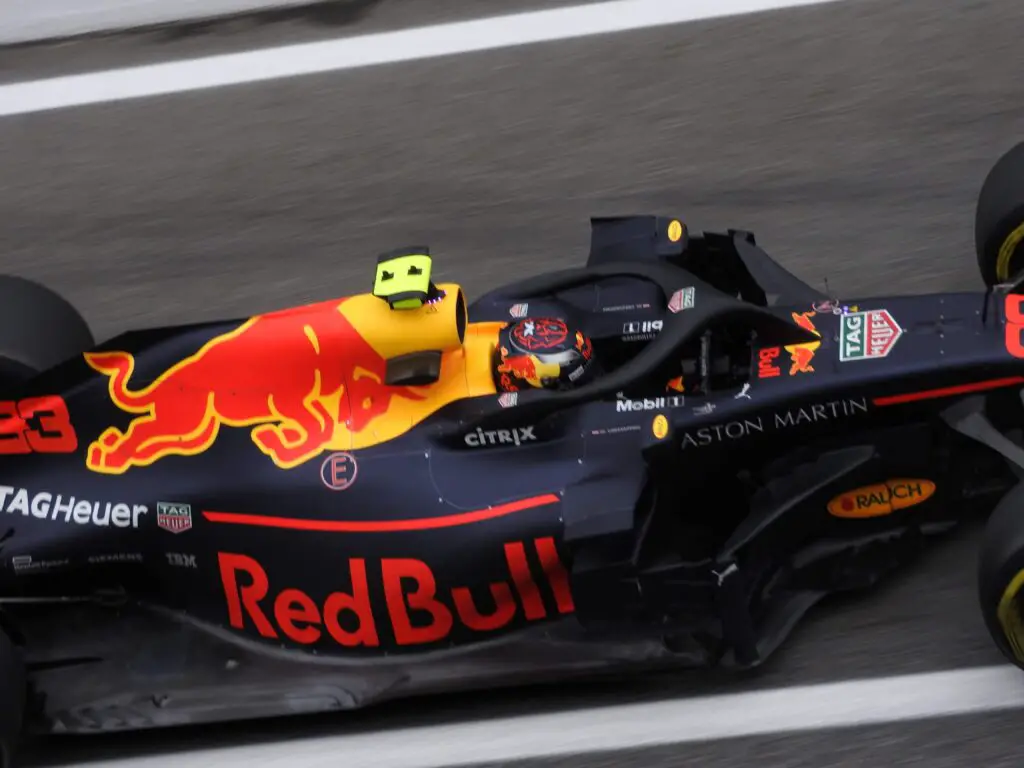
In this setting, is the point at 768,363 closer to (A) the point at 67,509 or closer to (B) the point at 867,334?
(B) the point at 867,334

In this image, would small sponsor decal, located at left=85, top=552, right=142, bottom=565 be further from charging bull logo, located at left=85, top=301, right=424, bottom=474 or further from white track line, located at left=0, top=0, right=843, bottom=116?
white track line, located at left=0, top=0, right=843, bottom=116

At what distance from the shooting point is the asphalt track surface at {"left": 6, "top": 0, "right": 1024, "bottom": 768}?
23.2 ft

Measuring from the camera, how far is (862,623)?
204 inches

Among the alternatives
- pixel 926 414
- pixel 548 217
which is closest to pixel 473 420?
pixel 926 414

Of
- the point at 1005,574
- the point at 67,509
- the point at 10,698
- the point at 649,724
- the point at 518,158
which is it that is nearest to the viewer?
the point at 1005,574

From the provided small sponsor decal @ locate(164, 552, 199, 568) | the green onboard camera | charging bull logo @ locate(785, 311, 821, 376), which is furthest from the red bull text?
charging bull logo @ locate(785, 311, 821, 376)

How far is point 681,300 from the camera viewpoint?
5305mm

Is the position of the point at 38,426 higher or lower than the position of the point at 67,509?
higher

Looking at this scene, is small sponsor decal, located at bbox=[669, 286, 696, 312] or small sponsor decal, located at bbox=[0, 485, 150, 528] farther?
small sponsor decal, located at bbox=[0, 485, 150, 528]

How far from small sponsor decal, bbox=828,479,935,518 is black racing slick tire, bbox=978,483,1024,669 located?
1.33 feet

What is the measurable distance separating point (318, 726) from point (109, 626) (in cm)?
82

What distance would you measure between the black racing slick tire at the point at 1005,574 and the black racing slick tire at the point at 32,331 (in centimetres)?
335

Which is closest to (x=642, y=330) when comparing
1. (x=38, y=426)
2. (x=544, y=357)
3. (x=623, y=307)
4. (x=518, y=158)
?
(x=623, y=307)

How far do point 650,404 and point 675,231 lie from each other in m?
0.93
